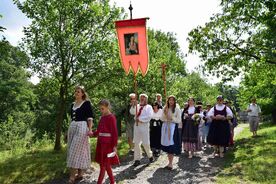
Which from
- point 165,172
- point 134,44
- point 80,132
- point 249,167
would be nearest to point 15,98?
point 134,44

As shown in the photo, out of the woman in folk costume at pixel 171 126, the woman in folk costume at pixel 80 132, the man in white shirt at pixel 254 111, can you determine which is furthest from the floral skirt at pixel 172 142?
the man in white shirt at pixel 254 111

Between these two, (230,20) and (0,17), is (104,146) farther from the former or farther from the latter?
(230,20)

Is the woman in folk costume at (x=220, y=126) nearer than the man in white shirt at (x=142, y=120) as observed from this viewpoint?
No

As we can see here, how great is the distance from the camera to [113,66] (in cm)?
1374

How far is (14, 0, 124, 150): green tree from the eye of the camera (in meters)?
12.2

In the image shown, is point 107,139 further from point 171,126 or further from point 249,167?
point 249,167

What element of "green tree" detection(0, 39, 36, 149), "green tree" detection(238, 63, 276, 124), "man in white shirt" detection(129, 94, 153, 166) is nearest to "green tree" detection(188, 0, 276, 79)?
"green tree" detection(238, 63, 276, 124)

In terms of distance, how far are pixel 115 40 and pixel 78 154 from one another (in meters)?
6.80

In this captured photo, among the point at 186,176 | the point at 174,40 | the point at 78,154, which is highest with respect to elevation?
the point at 174,40

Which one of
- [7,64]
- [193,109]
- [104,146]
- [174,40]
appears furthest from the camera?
[174,40]

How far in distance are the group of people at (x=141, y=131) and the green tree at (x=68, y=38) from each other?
245cm

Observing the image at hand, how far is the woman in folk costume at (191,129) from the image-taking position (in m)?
12.1

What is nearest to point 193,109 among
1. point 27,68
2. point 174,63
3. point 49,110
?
point 27,68

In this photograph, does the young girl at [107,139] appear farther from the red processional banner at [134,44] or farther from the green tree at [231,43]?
the green tree at [231,43]
